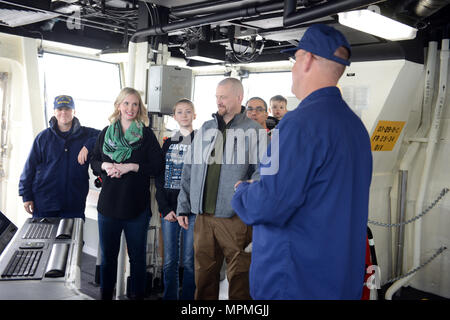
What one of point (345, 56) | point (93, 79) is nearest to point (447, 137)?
point (345, 56)

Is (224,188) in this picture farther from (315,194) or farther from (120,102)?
(315,194)

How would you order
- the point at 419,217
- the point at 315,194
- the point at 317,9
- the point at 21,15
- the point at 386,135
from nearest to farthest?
1. the point at 315,194
2. the point at 317,9
3. the point at 21,15
4. the point at 386,135
5. the point at 419,217

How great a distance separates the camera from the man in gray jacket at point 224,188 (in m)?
2.85

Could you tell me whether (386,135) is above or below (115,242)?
above

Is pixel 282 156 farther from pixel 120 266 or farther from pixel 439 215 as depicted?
pixel 439 215

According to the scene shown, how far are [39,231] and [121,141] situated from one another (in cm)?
106

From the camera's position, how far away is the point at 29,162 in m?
3.51

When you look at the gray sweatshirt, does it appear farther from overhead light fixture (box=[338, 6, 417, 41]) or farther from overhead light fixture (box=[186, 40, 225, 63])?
overhead light fixture (box=[186, 40, 225, 63])

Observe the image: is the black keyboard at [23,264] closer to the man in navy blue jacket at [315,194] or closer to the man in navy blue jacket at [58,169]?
the man in navy blue jacket at [315,194]

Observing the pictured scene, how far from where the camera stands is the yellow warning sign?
3.89 m

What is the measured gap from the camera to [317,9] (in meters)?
2.65

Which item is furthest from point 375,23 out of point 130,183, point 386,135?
point 130,183

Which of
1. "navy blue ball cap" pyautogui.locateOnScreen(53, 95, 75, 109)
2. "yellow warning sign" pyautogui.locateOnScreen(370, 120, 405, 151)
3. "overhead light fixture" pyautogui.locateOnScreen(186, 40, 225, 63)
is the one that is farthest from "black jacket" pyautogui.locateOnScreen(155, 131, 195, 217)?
"yellow warning sign" pyautogui.locateOnScreen(370, 120, 405, 151)

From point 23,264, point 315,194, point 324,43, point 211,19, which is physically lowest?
point 23,264
